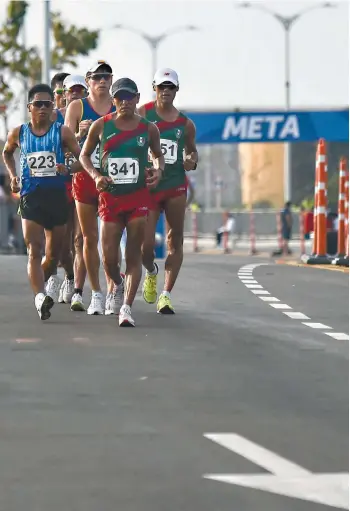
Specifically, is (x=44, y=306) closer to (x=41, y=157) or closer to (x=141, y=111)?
(x=41, y=157)

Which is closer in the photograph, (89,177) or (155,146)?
(155,146)

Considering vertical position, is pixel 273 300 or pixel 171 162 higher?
pixel 171 162

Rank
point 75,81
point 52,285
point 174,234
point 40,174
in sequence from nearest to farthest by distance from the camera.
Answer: point 40,174 < point 174,234 < point 75,81 < point 52,285

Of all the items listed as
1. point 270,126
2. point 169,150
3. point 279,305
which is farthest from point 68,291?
point 270,126

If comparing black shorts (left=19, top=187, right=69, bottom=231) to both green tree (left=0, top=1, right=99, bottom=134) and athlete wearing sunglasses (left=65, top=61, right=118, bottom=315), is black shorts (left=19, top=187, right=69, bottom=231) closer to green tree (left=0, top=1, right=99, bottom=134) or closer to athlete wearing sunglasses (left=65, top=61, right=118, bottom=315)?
athlete wearing sunglasses (left=65, top=61, right=118, bottom=315)

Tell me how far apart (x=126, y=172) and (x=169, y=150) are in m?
1.05

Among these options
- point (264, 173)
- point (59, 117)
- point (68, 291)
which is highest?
point (59, 117)

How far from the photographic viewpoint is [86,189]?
46.3 feet

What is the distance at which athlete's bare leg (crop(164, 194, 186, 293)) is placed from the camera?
47.4ft

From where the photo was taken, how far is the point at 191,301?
16406 millimetres

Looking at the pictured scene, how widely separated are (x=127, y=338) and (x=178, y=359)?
4.64ft

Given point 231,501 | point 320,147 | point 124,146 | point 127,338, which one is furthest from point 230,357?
point 320,147

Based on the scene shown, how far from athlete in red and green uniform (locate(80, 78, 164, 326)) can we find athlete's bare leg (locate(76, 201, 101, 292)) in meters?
0.64

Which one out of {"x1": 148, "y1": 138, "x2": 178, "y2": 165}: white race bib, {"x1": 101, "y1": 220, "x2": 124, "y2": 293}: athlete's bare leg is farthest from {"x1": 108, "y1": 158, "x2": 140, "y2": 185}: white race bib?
{"x1": 148, "y1": 138, "x2": 178, "y2": 165}: white race bib
